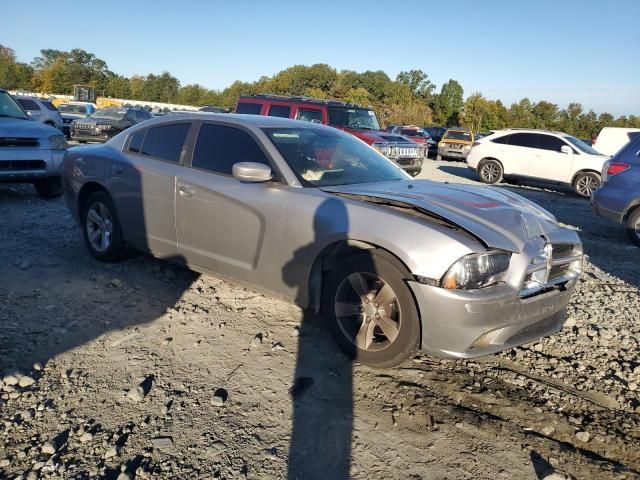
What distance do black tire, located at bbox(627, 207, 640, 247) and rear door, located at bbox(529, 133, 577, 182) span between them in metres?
6.64

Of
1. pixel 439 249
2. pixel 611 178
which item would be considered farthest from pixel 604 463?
pixel 611 178

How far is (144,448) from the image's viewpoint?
8.39ft

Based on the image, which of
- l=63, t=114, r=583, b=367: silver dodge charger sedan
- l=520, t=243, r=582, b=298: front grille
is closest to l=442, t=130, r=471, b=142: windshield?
l=63, t=114, r=583, b=367: silver dodge charger sedan

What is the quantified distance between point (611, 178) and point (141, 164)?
689 centimetres

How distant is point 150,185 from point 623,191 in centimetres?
676

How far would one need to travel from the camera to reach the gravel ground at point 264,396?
2531 millimetres

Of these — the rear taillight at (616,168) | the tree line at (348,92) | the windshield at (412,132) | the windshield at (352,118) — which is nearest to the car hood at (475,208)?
the rear taillight at (616,168)

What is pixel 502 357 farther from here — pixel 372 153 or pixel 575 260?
pixel 372 153

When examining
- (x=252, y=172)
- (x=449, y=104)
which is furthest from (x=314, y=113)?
(x=449, y=104)

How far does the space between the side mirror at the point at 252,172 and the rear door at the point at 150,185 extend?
0.88 m

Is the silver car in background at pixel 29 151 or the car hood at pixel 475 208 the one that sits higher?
the car hood at pixel 475 208

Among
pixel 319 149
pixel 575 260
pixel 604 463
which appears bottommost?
pixel 604 463

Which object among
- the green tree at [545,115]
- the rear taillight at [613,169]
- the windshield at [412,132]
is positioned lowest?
the rear taillight at [613,169]

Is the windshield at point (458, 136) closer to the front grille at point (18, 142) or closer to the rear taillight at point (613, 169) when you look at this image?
the rear taillight at point (613, 169)
